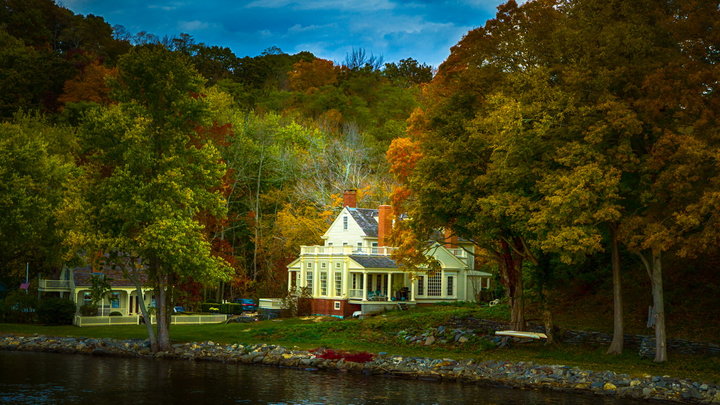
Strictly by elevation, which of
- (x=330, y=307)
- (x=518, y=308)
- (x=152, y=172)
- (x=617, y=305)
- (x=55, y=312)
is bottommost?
(x=55, y=312)

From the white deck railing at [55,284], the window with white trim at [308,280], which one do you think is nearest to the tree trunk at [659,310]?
the window with white trim at [308,280]

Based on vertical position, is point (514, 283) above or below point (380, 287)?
above

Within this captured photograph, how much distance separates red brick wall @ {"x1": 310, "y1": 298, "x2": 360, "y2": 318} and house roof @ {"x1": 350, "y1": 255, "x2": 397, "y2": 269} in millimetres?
2942

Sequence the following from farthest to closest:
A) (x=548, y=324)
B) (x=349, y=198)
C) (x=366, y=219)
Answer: (x=349, y=198)
(x=366, y=219)
(x=548, y=324)

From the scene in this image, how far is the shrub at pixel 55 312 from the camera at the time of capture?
163 feet

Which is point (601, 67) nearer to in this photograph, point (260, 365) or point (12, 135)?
point (260, 365)

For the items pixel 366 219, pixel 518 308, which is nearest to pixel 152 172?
pixel 518 308

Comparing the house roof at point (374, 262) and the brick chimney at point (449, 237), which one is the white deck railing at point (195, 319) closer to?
the house roof at point (374, 262)

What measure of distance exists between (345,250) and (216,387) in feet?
91.9

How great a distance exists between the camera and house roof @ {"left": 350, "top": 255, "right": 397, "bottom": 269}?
54.1 metres

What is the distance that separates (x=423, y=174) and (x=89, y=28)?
7790cm

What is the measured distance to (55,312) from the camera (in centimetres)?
4962

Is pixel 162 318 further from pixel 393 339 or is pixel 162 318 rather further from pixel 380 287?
pixel 380 287

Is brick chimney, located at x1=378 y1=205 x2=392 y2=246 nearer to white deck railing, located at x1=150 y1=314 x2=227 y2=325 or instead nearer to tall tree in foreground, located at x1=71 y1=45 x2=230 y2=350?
white deck railing, located at x1=150 y1=314 x2=227 y2=325
